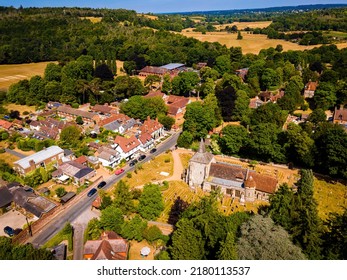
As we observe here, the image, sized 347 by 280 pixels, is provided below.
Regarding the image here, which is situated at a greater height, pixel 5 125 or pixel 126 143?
pixel 126 143

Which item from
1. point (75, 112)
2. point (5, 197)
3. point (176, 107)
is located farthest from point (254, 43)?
point (5, 197)

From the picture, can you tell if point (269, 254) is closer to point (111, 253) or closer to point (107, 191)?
point (111, 253)

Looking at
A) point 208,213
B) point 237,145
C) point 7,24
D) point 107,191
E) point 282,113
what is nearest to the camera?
point 208,213

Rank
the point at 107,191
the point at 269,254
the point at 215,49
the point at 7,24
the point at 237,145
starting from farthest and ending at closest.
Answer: the point at 7,24, the point at 215,49, the point at 237,145, the point at 107,191, the point at 269,254

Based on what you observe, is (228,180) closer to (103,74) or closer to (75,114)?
(75,114)

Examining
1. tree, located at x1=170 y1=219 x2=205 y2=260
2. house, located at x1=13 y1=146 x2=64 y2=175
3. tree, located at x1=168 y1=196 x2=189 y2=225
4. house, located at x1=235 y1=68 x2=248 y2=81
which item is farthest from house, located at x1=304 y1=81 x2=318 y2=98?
tree, located at x1=170 y1=219 x2=205 y2=260

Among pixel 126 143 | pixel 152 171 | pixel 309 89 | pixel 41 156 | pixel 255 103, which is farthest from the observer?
pixel 309 89

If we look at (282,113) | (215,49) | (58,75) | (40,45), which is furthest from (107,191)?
(40,45)

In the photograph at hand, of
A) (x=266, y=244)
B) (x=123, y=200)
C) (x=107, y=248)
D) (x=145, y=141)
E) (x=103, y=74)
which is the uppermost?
(x=103, y=74)

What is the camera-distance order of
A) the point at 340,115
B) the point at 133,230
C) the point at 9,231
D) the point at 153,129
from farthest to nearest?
1. the point at 340,115
2. the point at 153,129
3. the point at 9,231
4. the point at 133,230
